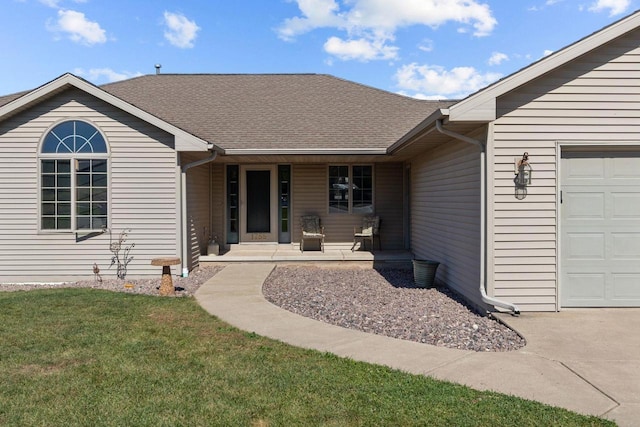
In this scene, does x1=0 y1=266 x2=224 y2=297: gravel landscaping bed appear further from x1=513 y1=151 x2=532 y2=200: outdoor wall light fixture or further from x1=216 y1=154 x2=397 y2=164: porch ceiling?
x1=513 y1=151 x2=532 y2=200: outdoor wall light fixture

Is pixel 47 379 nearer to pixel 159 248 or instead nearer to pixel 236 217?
pixel 159 248

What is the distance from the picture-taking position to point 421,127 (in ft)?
20.6

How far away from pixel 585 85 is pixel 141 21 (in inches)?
368

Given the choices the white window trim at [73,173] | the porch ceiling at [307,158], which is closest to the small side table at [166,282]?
the white window trim at [73,173]

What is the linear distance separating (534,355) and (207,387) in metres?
3.08

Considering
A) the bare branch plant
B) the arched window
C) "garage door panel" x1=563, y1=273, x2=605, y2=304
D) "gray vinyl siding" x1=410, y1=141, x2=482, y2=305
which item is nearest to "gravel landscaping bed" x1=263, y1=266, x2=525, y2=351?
"gray vinyl siding" x1=410, y1=141, x2=482, y2=305

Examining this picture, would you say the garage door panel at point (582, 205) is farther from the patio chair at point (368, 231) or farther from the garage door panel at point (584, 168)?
the patio chair at point (368, 231)

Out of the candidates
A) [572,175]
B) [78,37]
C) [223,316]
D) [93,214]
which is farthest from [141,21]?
[572,175]

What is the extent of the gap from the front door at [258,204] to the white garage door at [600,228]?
7.17 meters

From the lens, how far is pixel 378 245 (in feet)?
36.4

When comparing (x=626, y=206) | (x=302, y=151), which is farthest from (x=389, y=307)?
(x=302, y=151)

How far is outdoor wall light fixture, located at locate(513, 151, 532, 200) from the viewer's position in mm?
5539

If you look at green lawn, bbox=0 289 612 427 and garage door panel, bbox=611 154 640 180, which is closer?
green lawn, bbox=0 289 612 427

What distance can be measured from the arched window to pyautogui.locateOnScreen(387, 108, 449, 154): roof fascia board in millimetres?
5855
